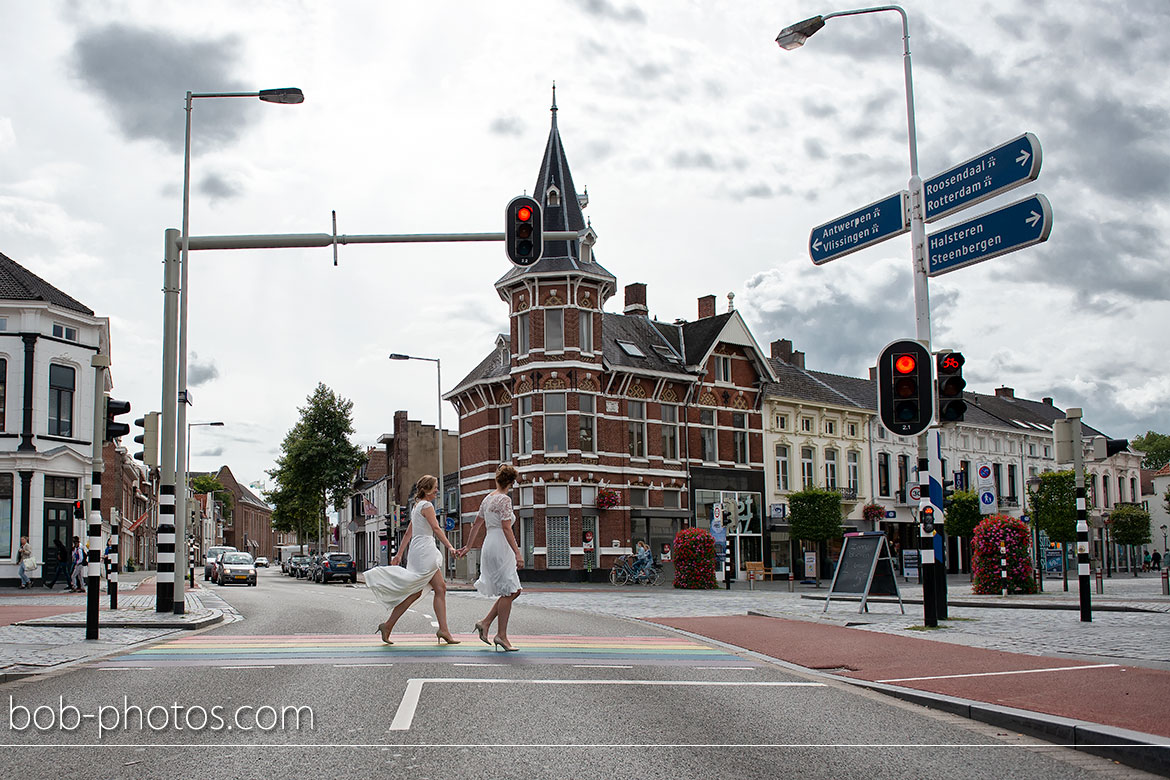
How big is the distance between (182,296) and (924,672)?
1406 cm

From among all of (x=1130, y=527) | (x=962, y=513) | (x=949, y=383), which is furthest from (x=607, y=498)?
(x=1130, y=527)

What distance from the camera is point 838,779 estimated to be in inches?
216

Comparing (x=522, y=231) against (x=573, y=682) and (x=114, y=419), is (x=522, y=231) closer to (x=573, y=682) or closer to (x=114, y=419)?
(x=114, y=419)

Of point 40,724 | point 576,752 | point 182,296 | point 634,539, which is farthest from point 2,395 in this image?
point 576,752

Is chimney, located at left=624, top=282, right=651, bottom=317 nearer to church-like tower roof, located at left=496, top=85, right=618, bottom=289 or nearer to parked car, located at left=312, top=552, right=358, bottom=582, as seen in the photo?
church-like tower roof, located at left=496, top=85, right=618, bottom=289

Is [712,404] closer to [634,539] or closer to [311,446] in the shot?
[634,539]

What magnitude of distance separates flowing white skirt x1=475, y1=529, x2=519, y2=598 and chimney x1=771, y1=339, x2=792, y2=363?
49.6 m

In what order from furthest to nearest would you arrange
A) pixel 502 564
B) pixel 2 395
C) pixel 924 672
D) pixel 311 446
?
pixel 311 446 → pixel 2 395 → pixel 502 564 → pixel 924 672

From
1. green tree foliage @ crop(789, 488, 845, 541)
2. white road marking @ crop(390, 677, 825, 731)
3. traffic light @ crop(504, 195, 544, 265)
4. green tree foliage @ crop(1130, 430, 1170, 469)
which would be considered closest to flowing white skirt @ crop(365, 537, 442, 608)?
white road marking @ crop(390, 677, 825, 731)

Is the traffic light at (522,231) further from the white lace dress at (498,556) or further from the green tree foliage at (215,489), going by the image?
the green tree foliage at (215,489)

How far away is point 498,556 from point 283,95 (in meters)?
9.90

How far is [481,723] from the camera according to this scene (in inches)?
266

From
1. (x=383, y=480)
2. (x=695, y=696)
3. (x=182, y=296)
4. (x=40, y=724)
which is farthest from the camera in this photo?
(x=383, y=480)

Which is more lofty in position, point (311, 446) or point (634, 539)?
point (311, 446)
